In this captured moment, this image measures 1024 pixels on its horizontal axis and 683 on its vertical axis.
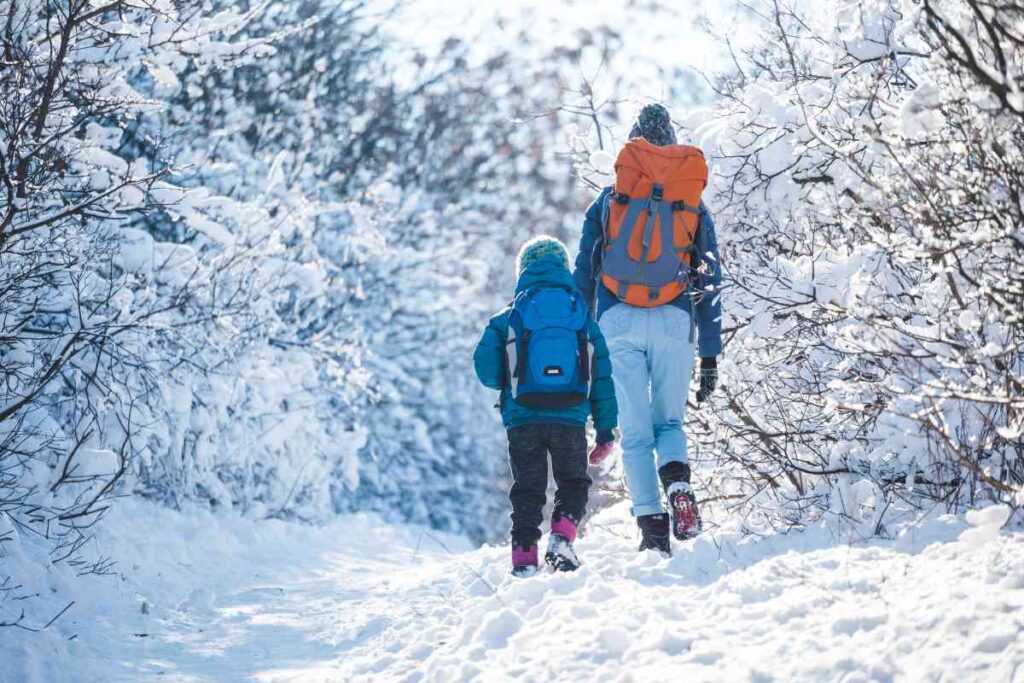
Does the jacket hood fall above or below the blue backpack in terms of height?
above

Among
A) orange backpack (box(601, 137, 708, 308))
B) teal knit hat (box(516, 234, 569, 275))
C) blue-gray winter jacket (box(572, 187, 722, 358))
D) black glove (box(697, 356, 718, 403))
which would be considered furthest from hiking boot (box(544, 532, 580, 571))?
teal knit hat (box(516, 234, 569, 275))

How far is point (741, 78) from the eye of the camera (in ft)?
21.7

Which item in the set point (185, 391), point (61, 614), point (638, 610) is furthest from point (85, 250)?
point (638, 610)

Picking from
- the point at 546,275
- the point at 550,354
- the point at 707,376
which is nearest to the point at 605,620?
the point at 550,354

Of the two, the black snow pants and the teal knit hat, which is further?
the teal knit hat

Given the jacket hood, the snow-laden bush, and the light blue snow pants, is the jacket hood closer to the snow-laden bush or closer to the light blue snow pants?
the light blue snow pants

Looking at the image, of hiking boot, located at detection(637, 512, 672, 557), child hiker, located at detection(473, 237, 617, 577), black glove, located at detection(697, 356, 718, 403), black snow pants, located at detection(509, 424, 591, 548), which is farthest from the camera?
black glove, located at detection(697, 356, 718, 403)

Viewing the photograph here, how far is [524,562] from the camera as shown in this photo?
15.8 feet

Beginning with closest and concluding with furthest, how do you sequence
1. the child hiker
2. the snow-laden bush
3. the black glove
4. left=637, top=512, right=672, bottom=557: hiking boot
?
the snow-laden bush
left=637, top=512, right=672, bottom=557: hiking boot
the child hiker
the black glove

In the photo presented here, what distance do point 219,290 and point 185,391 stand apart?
1.07 metres

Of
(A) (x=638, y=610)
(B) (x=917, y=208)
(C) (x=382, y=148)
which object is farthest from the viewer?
(C) (x=382, y=148)

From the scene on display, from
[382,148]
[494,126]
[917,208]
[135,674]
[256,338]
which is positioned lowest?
[135,674]

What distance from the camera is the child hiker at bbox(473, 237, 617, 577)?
185 inches

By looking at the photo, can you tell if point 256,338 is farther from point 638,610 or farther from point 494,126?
point 494,126
